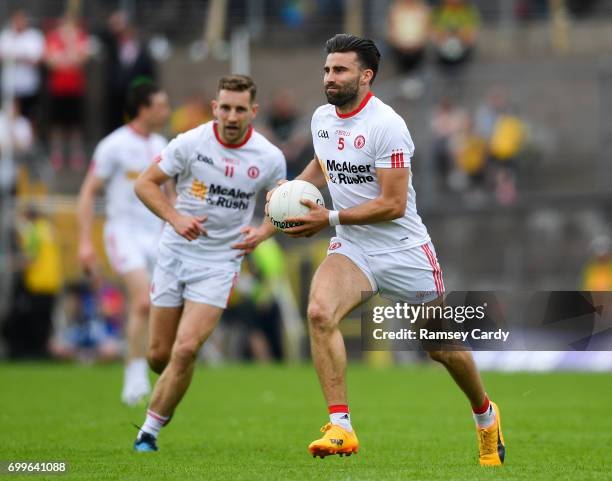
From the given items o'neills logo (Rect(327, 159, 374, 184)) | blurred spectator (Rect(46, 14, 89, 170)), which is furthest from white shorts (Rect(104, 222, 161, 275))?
blurred spectator (Rect(46, 14, 89, 170))

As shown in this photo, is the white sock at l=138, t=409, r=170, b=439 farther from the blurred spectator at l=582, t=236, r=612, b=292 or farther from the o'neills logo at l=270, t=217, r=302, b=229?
the blurred spectator at l=582, t=236, r=612, b=292

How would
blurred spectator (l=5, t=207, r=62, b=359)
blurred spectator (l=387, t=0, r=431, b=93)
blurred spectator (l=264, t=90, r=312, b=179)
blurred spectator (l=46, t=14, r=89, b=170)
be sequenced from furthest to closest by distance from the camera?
1. blurred spectator (l=387, t=0, r=431, b=93)
2. blurred spectator (l=46, t=14, r=89, b=170)
3. blurred spectator (l=264, t=90, r=312, b=179)
4. blurred spectator (l=5, t=207, r=62, b=359)

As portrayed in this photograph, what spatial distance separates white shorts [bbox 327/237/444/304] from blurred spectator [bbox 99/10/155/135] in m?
15.6

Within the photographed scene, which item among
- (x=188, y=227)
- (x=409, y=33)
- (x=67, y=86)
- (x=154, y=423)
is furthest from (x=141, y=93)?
(x=409, y=33)

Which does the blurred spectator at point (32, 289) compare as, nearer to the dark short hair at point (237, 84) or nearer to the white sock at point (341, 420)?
the dark short hair at point (237, 84)

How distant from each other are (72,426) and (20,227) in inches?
455

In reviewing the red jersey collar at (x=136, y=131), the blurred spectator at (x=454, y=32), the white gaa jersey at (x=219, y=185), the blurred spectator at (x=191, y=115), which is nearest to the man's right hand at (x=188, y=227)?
the white gaa jersey at (x=219, y=185)

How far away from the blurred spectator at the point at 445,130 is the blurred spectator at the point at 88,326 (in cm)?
597

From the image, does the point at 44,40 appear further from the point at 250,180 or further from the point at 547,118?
the point at 250,180

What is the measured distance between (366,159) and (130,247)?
5399 millimetres

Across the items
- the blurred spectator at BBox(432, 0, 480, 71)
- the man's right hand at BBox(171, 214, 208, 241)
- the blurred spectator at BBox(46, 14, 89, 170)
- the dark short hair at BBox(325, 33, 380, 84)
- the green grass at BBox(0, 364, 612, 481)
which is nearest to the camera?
the green grass at BBox(0, 364, 612, 481)

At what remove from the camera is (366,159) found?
8859 mm

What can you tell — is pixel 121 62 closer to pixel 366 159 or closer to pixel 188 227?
pixel 188 227

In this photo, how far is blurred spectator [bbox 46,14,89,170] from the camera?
25.1 meters
